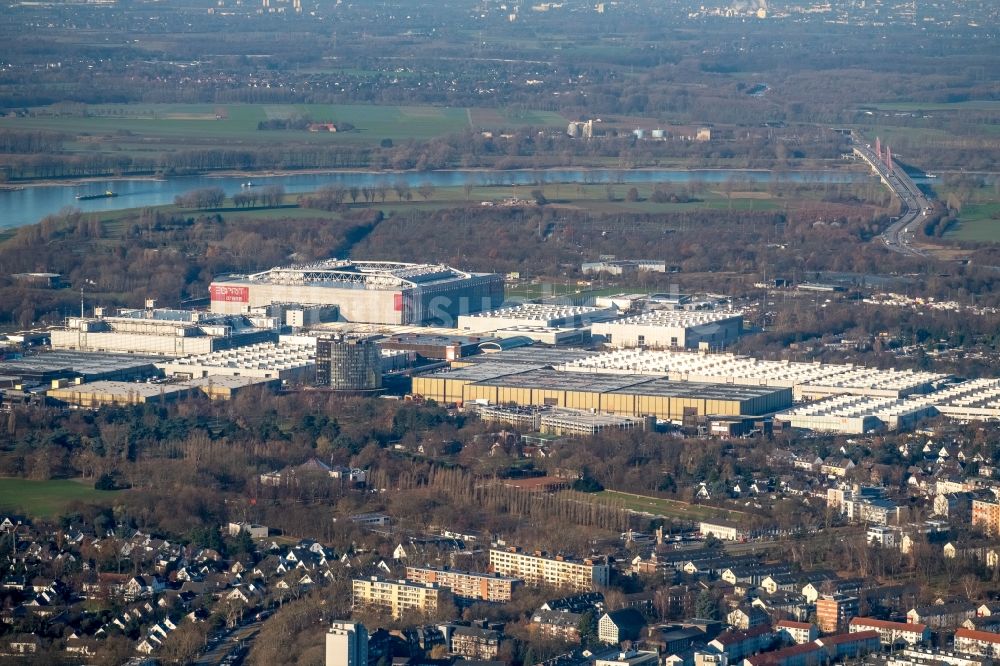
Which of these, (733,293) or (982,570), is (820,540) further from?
(733,293)

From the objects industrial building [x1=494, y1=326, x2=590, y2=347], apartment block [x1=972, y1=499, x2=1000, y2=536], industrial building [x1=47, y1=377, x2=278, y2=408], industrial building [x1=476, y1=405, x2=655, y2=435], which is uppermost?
apartment block [x1=972, y1=499, x2=1000, y2=536]

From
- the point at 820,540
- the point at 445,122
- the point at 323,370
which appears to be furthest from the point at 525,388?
the point at 445,122

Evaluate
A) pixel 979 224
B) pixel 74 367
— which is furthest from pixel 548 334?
pixel 979 224

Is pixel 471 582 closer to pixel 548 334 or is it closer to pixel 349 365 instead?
pixel 349 365

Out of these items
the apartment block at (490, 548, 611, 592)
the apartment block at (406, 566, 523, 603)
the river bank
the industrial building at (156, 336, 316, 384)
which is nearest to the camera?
A: the apartment block at (406, 566, 523, 603)

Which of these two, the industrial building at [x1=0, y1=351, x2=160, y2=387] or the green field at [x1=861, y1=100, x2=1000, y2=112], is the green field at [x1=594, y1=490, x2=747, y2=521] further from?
the green field at [x1=861, y1=100, x2=1000, y2=112]

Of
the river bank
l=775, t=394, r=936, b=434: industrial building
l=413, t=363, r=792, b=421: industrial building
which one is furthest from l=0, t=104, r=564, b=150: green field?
l=775, t=394, r=936, b=434: industrial building

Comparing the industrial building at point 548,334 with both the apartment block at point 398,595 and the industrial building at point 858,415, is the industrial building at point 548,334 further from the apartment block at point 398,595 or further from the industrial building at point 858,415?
the apartment block at point 398,595
